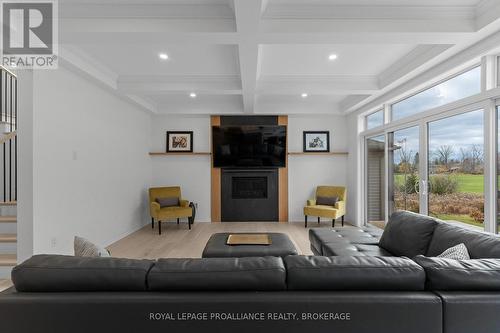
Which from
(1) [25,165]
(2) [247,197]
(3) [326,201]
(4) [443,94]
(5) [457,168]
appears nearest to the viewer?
(1) [25,165]

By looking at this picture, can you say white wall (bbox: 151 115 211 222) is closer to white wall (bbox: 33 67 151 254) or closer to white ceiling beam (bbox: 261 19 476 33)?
white wall (bbox: 33 67 151 254)

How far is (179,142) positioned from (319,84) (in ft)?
11.7

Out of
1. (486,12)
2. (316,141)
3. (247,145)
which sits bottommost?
(247,145)

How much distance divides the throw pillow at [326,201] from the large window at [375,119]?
5.70ft

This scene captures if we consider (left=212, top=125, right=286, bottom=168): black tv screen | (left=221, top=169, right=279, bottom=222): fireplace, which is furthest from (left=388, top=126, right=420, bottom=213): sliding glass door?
(left=221, top=169, right=279, bottom=222): fireplace

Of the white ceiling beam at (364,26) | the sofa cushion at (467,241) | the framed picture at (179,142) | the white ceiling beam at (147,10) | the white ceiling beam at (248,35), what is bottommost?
the sofa cushion at (467,241)

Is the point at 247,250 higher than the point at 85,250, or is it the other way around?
the point at 85,250

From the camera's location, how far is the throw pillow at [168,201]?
5691 mm

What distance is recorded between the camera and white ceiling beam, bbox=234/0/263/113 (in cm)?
214

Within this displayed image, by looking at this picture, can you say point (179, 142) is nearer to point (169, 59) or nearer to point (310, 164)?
point (169, 59)

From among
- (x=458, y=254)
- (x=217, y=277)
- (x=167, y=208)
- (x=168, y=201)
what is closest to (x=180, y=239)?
(x=167, y=208)

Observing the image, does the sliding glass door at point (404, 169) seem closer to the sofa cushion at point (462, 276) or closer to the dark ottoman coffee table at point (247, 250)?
the dark ottoman coffee table at point (247, 250)

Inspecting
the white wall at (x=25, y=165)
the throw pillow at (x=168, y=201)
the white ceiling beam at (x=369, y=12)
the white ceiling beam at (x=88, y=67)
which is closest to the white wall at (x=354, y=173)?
the white ceiling beam at (x=369, y=12)

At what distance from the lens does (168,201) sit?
18.9 feet
